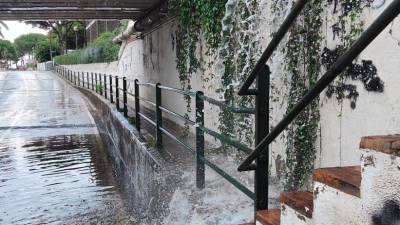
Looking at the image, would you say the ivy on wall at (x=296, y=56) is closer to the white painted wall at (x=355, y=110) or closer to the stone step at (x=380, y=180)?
the white painted wall at (x=355, y=110)

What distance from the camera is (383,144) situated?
1939 millimetres

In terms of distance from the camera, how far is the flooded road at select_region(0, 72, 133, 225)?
6777mm

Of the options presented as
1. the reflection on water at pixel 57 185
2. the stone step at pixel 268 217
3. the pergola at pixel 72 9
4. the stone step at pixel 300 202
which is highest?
the pergola at pixel 72 9

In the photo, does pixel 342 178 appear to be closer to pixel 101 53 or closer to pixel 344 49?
pixel 344 49

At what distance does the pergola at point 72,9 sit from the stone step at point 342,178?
10243 mm

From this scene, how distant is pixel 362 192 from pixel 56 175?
7.43 meters

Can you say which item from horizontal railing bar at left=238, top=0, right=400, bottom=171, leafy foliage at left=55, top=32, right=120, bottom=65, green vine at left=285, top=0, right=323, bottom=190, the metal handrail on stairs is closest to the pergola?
green vine at left=285, top=0, right=323, bottom=190

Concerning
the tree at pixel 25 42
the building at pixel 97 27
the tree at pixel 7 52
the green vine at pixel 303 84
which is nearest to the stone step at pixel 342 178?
the green vine at pixel 303 84

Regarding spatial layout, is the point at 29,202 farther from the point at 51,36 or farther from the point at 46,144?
the point at 51,36

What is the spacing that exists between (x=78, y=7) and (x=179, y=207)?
10.2 m

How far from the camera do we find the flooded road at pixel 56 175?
22.2 feet

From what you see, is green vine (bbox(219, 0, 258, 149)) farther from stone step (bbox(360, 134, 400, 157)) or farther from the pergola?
the pergola

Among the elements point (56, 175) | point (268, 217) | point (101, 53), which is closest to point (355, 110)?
point (268, 217)

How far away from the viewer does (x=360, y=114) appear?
13.1ft
